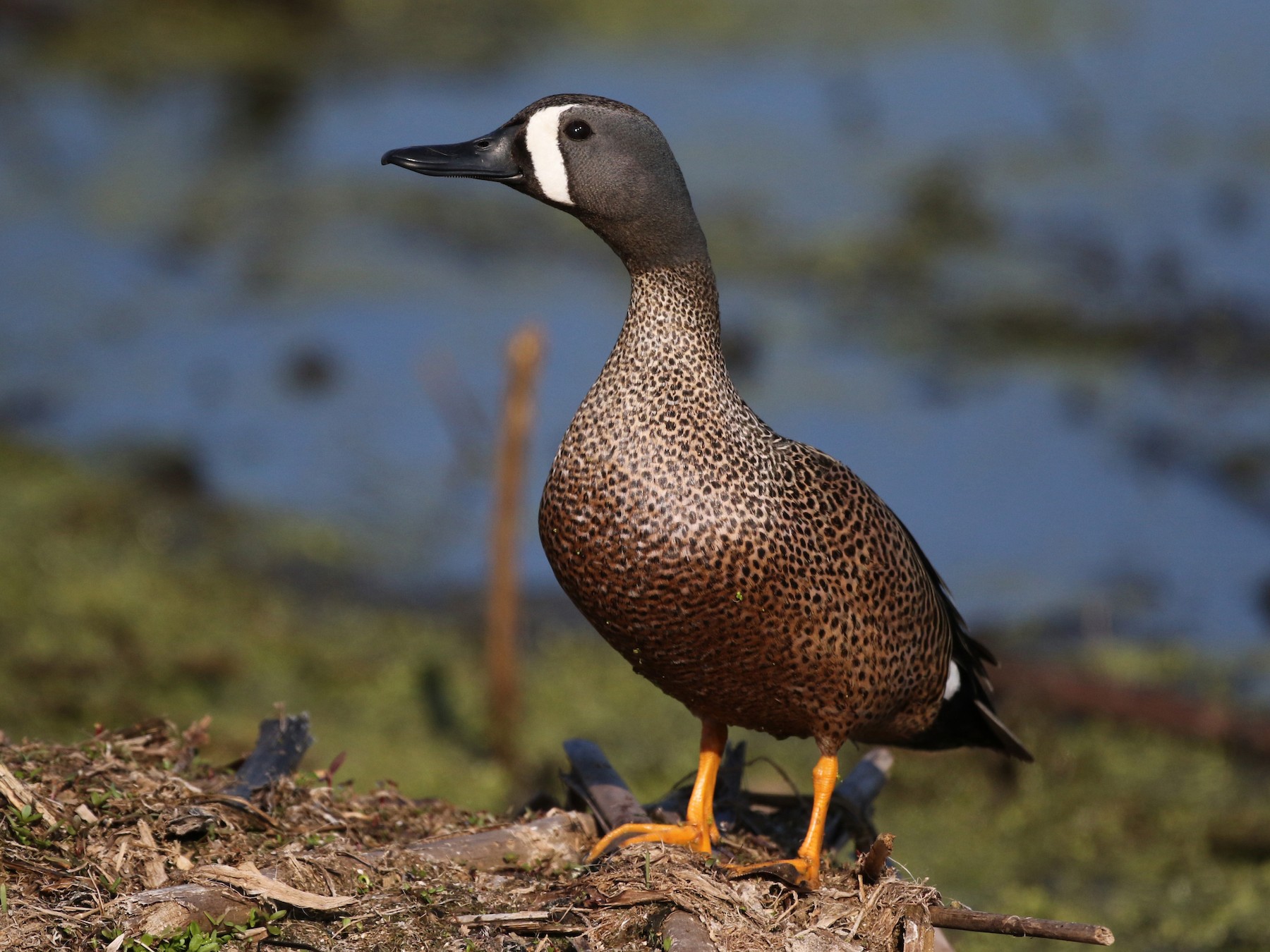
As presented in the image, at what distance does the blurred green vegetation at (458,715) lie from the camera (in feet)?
17.3

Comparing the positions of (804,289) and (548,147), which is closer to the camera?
(548,147)

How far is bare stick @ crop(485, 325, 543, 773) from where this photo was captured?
6176 millimetres

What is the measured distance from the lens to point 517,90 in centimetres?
1281

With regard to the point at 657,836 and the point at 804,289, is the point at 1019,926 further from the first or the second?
the point at 804,289

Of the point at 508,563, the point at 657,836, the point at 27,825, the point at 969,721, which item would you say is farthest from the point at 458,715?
the point at 27,825

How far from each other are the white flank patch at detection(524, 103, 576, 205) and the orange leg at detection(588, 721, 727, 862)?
1.22 m

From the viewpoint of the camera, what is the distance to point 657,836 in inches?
131

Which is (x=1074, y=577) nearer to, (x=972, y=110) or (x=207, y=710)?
(x=207, y=710)

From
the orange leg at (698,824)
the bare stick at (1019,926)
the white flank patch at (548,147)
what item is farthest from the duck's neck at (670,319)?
the bare stick at (1019,926)

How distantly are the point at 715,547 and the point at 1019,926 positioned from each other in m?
0.87

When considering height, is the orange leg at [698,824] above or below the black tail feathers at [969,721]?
below

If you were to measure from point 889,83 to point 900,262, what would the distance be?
9.98ft

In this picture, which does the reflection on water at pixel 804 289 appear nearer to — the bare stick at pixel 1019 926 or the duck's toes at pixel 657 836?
the duck's toes at pixel 657 836

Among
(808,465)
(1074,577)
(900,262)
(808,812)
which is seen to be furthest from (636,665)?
(900,262)
